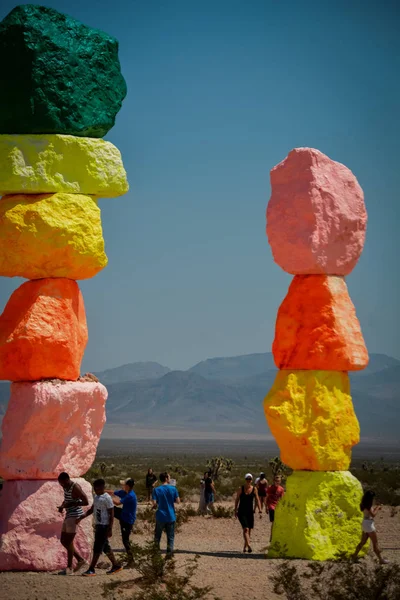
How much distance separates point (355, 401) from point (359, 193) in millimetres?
161904

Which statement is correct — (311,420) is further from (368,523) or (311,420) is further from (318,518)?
(368,523)

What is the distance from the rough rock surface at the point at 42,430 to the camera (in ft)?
49.6

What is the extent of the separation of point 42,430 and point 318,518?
180 inches

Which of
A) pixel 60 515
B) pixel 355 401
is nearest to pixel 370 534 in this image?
pixel 60 515

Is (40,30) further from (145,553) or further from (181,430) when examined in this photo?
(181,430)

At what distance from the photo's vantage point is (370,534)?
15.4 metres

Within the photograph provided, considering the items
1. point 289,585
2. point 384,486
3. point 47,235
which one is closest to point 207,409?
point 384,486

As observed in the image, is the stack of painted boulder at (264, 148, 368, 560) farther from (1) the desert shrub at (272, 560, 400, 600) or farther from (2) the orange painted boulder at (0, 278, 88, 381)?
(2) the orange painted boulder at (0, 278, 88, 381)

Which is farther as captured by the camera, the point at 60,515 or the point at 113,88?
the point at 113,88

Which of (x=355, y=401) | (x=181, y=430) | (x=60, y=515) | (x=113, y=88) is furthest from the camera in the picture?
(x=355, y=401)

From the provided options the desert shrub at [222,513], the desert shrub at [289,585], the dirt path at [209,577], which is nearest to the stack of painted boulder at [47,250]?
the dirt path at [209,577]

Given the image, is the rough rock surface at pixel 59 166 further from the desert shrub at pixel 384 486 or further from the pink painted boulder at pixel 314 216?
the desert shrub at pixel 384 486

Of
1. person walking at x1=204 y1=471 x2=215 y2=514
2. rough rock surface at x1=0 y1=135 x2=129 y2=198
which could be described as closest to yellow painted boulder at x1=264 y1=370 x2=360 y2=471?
rough rock surface at x1=0 y1=135 x2=129 y2=198

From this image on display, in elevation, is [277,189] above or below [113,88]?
below
